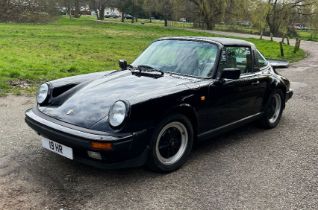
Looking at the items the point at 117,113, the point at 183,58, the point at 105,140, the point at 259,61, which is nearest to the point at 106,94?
the point at 117,113

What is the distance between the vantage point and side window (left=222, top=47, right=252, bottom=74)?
4866mm

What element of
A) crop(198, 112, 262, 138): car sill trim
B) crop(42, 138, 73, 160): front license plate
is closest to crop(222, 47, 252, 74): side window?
crop(198, 112, 262, 138): car sill trim

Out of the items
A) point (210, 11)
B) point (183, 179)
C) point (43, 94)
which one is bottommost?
point (183, 179)

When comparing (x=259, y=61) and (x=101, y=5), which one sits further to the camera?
(x=101, y=5)

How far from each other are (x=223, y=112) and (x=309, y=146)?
150 centimetres

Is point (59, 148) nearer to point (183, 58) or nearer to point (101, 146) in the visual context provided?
point (101, 146)

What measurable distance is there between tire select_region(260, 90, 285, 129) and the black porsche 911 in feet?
0.46

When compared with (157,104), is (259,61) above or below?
above

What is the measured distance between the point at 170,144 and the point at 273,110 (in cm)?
265

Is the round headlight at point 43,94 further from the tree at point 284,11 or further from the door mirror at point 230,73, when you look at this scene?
the tree at point 284,11

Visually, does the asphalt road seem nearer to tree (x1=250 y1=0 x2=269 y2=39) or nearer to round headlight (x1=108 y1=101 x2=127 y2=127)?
round headlight (x1=108 y1=101 x2=127 y2=127)

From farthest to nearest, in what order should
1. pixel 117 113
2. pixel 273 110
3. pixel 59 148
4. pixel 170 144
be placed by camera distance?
pixel 273 110 < pixel 170 144 < pixel 59 148 < pixel 117 113

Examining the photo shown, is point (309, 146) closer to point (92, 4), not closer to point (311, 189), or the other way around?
point (311, 189)

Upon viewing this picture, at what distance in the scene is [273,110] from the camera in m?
6.05
